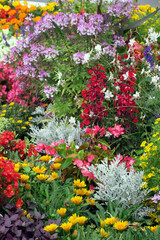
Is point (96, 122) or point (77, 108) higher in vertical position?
point (77, 108)

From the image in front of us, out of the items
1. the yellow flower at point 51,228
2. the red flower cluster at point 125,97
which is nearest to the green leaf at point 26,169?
the yellow flower at point 51,228

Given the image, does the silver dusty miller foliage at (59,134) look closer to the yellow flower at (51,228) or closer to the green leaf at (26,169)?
the green leaf at (26,169)

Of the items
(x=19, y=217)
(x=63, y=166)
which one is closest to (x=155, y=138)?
(x=63, y=166)

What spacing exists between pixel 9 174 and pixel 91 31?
2441 millimetres

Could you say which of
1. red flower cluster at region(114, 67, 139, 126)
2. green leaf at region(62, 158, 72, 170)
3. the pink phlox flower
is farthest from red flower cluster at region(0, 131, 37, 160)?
red flower cluster at region(114, 67, 139, 126)

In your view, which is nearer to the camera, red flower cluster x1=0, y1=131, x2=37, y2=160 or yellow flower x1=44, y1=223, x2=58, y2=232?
yellow flower x1=44, y1=223, x2=58, y2=232

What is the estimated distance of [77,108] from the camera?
14.9 ft

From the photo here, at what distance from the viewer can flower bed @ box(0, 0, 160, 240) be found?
2422 millimetres

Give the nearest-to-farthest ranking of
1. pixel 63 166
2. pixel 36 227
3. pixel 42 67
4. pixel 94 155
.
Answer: pixel 36 227, pixel 63 166, pixel 94 155, pixel 42 67

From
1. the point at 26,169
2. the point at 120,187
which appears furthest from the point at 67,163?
the point at 120,187

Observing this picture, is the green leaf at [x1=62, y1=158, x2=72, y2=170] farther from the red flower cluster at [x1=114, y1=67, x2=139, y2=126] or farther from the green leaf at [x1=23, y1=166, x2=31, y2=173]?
the red flower cluster at [x1=114, y1=67, x2=139, y2=126]

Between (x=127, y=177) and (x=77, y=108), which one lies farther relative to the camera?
(x=77, y=108)

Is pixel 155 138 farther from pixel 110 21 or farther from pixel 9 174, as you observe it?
pixel 110 21

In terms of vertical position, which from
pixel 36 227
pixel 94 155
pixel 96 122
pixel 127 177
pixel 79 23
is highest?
pixel 79 23
